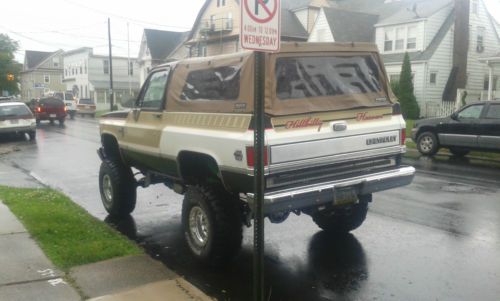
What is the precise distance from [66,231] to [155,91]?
7.02 ft

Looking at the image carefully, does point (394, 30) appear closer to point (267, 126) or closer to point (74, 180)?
point (74, 180)

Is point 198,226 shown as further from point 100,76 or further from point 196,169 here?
point 100,76

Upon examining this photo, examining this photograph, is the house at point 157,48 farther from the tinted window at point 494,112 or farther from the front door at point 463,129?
the tinted window at point 494,112

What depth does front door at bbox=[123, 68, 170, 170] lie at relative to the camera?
6.51 m

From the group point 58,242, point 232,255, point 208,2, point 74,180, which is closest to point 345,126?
point 232,255

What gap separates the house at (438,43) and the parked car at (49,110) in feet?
59.3

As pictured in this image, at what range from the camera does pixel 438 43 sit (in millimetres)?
30750

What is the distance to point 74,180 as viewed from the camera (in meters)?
11.3

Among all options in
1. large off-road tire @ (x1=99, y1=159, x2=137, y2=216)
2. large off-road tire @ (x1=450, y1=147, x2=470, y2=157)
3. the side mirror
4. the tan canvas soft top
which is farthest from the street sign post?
large off-road tire @ (x1=450, y1=147, x2=470, y2=157)

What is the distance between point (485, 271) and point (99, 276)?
389cm

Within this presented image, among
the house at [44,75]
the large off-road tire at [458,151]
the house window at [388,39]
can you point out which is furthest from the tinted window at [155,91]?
the house at [44,75]

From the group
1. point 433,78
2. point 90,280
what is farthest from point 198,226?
point 433,78

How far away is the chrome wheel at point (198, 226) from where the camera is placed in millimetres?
5668

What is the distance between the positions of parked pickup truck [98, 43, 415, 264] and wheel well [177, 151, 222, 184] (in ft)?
0.04
